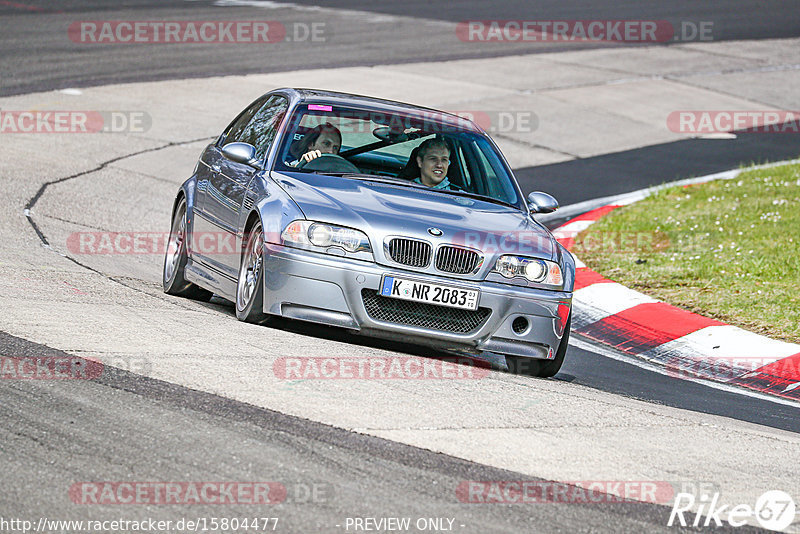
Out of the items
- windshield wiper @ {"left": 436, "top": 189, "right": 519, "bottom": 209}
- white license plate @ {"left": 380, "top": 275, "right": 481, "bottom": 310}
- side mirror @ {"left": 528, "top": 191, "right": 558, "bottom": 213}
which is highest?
windshield wiper @ {"left": 436, "top": 189, "right": 519, "bottom": 209}

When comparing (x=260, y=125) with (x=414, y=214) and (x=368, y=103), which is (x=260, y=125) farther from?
(x=414, y=214)

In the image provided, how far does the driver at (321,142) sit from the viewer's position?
8242mm

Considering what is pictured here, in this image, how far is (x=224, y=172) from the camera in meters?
8.58

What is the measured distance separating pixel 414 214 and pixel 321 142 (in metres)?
1.26

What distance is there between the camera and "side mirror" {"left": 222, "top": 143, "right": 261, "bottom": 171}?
26.6ft

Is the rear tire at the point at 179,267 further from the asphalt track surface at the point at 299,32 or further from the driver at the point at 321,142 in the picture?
the asphalt track surface at the point at 299,32

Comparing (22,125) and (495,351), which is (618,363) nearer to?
(495,351)

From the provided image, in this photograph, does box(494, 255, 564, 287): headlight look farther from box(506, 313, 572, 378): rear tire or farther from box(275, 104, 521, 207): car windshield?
box(275, 104, 521, 207): car windshield

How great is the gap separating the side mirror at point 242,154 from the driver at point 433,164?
3.60ft

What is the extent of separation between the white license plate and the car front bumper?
0.04 metres

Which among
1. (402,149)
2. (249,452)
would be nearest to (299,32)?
(402,149)

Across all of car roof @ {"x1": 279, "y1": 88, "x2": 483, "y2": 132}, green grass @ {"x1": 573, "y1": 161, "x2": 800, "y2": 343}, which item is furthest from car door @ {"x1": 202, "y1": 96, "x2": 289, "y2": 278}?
green grass @ {"x1": 573, "y1": 161, "x2": 800, "y2": 343}

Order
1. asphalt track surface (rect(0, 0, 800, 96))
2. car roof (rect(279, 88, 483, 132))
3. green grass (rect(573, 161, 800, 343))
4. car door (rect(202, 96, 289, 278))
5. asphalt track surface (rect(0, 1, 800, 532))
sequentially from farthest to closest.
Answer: asphalt track surface (rect(0, 0, 800, 96)), green grass (rect(573, 161, 800, 343)), car roof (rect(279, 88, 483, 132)), car door (rect(202, 96, 289, 278)), asphalt track surface (rect(0, 1, 800, 532))

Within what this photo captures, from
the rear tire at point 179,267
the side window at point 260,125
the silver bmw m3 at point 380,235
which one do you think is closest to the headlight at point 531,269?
the silver bmw m3 at point 380,235
